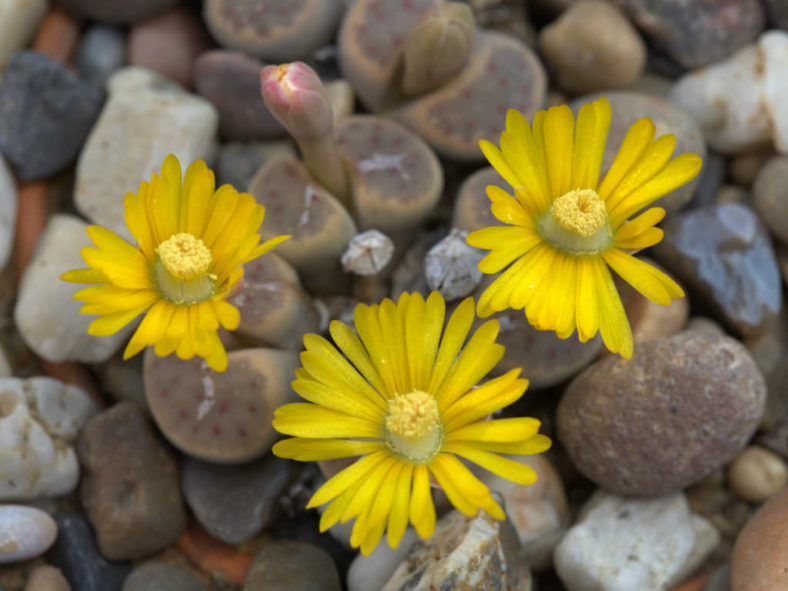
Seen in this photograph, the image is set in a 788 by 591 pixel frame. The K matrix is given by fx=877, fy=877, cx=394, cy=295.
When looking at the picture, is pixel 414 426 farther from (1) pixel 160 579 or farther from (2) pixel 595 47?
(2) pixel 595 47

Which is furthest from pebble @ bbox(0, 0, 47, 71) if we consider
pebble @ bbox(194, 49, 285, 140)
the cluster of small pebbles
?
pebble @ bbox(194, 49, 285, 140)

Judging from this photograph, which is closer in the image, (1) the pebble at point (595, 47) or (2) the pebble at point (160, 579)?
(2) the pebble at point (160, 579)

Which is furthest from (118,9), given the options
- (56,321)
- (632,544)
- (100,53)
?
(632,544)

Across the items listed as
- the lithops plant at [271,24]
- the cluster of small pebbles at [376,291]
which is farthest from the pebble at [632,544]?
the lithops plant at [271,24]

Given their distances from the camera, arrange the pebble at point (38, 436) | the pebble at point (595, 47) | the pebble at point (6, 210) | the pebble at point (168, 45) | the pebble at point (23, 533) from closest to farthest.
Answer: the pebble at point (23, 533) < the pebble at point (38, 436) < the pebble at point (6, 210) < the pebble at point (595, 47) < the pebble at point (168, 45)

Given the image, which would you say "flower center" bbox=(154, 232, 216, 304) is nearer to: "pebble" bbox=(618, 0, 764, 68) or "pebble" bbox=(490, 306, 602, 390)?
"pebble" bbox=(490, 306, 602, 390)

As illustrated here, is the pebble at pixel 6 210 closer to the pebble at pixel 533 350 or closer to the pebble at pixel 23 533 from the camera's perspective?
the pebble at pixel 23 533

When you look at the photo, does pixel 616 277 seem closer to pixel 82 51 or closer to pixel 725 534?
pixel 725 534
